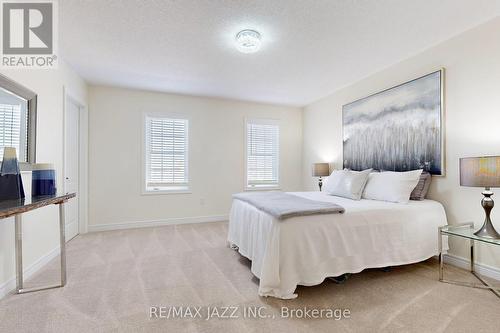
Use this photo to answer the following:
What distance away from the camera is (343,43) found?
2.79 meters

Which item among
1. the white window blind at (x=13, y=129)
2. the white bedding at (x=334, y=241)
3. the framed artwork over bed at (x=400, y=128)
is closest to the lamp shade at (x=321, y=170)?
the framed artwork over bed at (x=400, y=128)

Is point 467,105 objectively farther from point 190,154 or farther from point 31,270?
point 31,270

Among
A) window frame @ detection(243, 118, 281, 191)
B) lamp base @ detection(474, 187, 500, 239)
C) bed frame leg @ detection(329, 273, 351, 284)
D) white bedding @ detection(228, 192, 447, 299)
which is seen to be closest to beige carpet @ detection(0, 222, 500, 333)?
bed frame leg @ detection(329, 273, 351, 284)

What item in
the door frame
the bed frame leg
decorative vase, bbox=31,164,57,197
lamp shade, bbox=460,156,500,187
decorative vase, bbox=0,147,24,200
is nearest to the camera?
decorative vase, bbox=0,147,24,200

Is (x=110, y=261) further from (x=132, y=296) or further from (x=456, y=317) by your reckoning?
(x=456, y=317)

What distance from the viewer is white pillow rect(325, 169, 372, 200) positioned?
10.3 ft

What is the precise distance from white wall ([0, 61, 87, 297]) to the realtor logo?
0.12 m

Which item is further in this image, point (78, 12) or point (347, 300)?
point (78, 12)

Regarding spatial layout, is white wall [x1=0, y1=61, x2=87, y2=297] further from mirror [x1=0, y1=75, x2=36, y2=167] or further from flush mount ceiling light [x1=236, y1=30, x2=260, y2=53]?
flush mount ceiling light [x1=236, y1=30, x2=260, y2=53]

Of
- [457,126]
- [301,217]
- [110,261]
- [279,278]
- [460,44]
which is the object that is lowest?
[110,261]

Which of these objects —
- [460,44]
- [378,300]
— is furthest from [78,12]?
[460,44]

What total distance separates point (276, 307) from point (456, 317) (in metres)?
1.31

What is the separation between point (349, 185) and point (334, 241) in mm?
1235

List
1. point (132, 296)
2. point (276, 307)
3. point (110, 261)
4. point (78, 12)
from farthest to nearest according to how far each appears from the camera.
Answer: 1. point (110, 261)
2. point (78, 12)
3. point (132, 296)
4. point (276, 307)
